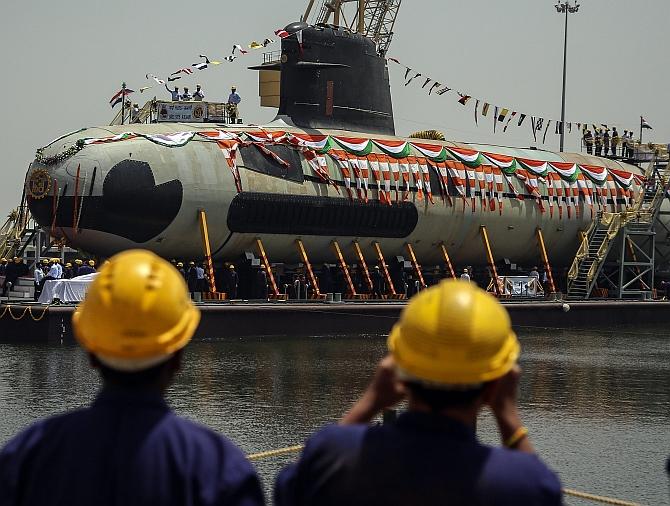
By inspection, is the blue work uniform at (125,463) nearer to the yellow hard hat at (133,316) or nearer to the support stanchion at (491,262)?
the yellow hard hat at (133,316)

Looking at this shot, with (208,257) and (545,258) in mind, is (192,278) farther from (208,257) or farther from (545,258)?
(545,258)

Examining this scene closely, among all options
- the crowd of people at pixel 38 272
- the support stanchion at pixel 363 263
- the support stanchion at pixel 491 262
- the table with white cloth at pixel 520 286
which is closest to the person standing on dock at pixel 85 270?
the crowd of people at pixel 38 272

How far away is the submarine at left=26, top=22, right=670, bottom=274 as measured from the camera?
106 feet

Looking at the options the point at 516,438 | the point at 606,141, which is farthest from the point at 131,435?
the point at 606,141

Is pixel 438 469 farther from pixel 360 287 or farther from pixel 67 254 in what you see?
pixel 67 254

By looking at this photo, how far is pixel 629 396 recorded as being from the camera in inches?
837

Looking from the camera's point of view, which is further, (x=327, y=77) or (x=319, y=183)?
(x=327, y=77)

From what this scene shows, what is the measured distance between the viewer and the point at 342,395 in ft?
66.5

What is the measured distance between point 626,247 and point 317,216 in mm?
13666

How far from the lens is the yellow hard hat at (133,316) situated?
3.93m

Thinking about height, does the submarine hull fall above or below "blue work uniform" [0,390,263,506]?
above

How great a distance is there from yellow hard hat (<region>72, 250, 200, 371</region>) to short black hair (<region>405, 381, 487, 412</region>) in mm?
748

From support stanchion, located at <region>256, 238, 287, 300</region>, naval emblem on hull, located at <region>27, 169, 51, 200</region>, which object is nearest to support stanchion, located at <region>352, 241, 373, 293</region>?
support stanchion, located at <region>256, 238, 287, 300</region>

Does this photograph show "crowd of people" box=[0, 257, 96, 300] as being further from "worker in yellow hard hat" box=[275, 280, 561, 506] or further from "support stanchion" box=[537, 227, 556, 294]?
"worker in yellow hard hat" box=[275, 280, 561, 506]
